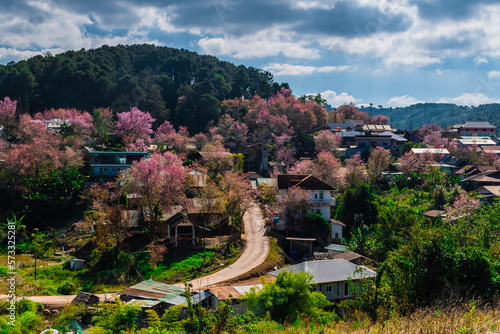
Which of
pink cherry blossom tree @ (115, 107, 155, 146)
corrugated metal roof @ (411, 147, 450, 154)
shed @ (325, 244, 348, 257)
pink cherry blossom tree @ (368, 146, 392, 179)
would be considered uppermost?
pink cherry blossom tree @ (115, 107, 155, 146)

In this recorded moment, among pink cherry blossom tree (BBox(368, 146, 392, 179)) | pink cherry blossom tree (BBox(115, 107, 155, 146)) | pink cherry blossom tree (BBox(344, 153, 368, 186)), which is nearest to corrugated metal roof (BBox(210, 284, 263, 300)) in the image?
pink cherry blossom tree (BBox(344, 153, 368, 186))

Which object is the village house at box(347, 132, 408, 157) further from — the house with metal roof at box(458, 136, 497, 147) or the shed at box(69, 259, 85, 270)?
the shed at box(69, 259, 85, 270)

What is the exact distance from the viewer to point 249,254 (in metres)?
28.6

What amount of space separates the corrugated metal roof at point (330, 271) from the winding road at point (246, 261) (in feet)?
15.5

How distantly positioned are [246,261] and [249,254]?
1.33m

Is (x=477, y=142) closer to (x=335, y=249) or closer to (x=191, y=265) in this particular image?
(x=335, y=249)

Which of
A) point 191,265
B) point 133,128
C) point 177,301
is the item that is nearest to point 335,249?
point 191,265

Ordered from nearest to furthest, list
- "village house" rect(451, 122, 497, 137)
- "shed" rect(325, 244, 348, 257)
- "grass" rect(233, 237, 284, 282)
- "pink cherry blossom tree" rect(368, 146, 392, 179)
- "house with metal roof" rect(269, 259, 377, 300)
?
"house with metal roof" rect(269, 259, 377, 300) < "grass" rect(233, 237, 284, 282) < "shed" rect(325, 244, 348, 257) < "pink cherry blossom tree" rect(368, 146, 392, 179) < "village house" rect(451, 122, 497, 137)

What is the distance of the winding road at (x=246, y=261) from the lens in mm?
21172

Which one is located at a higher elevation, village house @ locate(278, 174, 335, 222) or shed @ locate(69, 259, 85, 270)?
village house @ locate(278, 174, 335, 222)

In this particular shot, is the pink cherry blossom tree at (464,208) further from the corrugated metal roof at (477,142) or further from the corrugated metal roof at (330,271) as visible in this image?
the corrugated metal roof at (477,142)

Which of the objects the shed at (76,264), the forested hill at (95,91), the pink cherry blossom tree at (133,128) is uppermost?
the forested hill at (95,91)

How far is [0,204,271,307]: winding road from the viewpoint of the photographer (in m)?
21.2

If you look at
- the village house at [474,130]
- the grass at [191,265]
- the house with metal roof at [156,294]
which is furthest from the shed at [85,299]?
the village house at [474,130]
